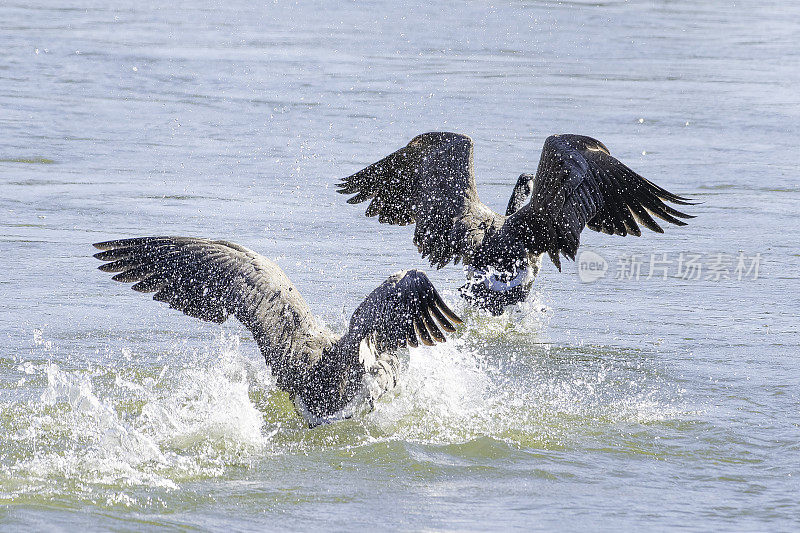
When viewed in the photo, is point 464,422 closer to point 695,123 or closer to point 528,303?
point 528,303

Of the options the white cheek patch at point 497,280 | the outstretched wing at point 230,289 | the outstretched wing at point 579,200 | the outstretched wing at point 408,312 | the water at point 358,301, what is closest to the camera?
the water at point 358,301

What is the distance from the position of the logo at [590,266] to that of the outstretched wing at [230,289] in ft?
9.53

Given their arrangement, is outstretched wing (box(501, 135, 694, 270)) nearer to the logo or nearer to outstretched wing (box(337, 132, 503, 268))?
outstretched wing (box(337, 132, 503, 268))

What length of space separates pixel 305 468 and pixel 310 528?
66 centimetres

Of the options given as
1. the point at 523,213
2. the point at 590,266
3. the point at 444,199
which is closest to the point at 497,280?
the point at 523,213

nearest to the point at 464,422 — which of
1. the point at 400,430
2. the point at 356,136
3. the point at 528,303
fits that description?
Answer: the point at 400,430

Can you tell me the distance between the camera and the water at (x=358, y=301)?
473cm

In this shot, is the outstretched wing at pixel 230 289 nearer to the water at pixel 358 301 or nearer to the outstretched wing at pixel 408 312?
the water at pixel 358 301

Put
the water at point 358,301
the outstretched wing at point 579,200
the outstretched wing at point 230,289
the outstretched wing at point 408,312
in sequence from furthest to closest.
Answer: the outstretched wing at point 579,200, the outstretched wing at point 230,289, the outstretched wing at point 408,312, the water at point 358,301

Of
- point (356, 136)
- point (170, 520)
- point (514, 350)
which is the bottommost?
point (170, 520)

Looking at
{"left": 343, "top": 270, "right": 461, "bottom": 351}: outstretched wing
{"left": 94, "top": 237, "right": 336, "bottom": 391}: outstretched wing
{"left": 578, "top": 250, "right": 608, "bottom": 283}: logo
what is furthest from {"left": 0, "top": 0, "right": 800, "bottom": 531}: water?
{"left": 343, "top": 270, "right": 461, "bottom": 351}: outstretched wing

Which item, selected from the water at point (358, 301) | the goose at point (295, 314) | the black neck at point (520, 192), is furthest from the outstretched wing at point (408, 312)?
the black neck at point (520, 192)

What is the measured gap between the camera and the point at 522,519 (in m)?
4.48

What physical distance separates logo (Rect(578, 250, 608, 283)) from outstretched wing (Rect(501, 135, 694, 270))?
764mm
